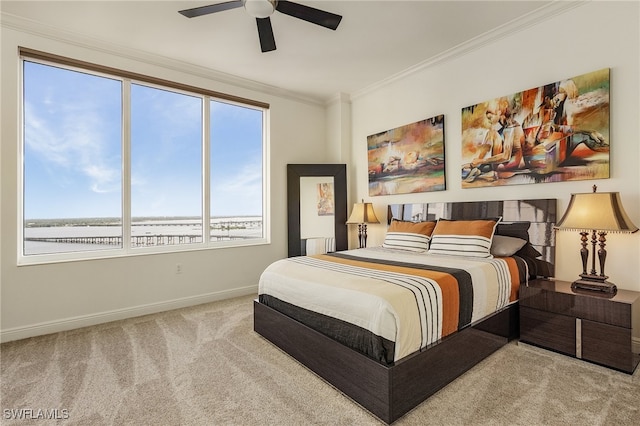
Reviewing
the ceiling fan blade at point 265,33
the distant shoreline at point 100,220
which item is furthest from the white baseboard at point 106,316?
the ceiling fan blade at point 265,33

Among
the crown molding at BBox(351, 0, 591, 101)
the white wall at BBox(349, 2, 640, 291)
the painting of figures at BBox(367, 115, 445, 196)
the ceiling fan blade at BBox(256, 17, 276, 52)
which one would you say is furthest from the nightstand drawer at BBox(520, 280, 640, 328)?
the ceiling fan blade at BBox(256, 17, 276, 52)

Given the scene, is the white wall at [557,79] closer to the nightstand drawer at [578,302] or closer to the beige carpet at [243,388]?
the nightstand drawer at [578,302]

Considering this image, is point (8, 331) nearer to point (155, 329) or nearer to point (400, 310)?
point (155, 329)

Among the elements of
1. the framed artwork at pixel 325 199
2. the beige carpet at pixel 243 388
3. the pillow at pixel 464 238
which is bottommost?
the beige carpet at pixel 243 388

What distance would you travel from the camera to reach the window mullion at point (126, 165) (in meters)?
3.62

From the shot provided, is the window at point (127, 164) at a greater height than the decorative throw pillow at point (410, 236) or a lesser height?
greater

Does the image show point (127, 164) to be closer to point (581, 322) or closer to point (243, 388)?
point (243, 388)

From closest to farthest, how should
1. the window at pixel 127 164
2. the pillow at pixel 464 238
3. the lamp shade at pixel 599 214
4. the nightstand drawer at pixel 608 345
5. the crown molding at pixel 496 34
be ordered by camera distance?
the nightstand drawer at pixel 608 345
the lamp shade at pixel 599 214
the crown molding at pixel 496 34
the pillow at pixel 464 238
the window at pixel 127 164

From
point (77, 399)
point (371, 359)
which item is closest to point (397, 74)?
point (371, 359)

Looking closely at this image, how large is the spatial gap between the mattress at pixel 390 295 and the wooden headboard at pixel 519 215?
1.01 ft

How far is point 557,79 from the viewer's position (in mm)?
2955

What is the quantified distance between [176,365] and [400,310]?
1734 millimetres

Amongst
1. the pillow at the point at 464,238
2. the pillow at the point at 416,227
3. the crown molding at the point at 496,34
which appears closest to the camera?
the crown molding at the point at 496,34

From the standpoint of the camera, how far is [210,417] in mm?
1774
